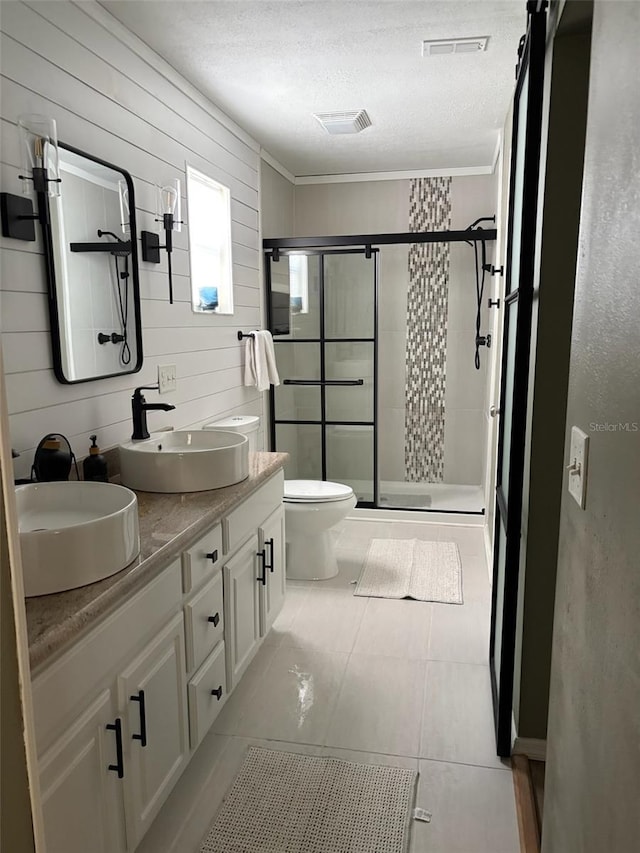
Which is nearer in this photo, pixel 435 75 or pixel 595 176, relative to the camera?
pixel 595 176

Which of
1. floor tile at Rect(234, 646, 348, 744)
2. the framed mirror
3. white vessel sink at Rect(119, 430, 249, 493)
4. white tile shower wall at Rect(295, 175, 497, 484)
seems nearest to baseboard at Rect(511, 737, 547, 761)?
floor tile at Rect(234, 646, 348, 744)

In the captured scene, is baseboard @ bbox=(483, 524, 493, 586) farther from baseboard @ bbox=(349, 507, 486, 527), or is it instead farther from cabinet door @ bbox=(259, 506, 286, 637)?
cabinet door @ bbox=(259, 506, 286, 637)

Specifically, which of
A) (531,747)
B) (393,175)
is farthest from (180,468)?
(393,175)

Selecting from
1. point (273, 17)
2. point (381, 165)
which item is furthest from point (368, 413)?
point (273, 17)

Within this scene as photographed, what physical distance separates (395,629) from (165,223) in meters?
2.05

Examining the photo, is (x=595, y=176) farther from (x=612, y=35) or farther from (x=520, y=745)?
(x=520, y=745)

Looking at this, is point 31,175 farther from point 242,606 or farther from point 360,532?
point 360,532

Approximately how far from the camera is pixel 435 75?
2.90 meters

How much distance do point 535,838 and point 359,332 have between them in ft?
10.7

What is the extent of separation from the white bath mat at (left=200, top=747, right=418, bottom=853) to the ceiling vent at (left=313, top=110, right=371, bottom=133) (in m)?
3.03

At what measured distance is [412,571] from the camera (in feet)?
11.9

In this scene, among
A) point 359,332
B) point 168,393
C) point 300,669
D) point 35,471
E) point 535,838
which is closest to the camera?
point 535,838

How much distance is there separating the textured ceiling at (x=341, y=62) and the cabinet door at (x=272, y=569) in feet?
6.24

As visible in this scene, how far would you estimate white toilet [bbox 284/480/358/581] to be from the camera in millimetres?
3430
